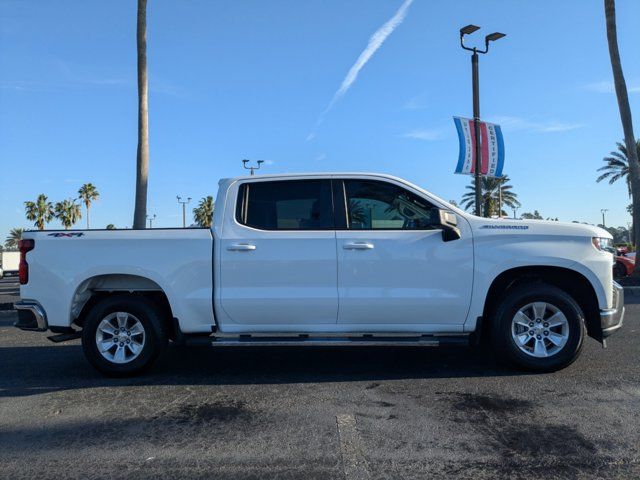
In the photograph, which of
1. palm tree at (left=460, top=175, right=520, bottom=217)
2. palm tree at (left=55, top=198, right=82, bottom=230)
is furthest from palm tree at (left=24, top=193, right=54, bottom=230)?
palm tree at (left=460, top=175, right=520, bottom=217)

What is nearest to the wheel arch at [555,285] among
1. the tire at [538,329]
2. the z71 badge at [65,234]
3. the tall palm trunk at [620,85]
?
the tire at [538,329]

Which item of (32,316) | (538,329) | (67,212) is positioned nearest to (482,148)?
(538,329)

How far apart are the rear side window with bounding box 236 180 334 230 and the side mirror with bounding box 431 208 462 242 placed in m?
1.06

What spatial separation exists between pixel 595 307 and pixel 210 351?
459 centimetres

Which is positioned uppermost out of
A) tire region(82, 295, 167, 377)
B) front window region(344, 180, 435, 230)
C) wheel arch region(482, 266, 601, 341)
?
front window region(344, 180, 435, 230)

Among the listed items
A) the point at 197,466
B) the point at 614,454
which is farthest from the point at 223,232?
the point at 614,454

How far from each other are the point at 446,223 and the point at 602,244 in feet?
5.43

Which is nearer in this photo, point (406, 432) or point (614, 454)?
point (614, 454)

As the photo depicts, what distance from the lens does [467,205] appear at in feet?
145

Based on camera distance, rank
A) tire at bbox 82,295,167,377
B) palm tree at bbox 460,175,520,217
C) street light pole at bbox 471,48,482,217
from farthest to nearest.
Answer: palm tree at bbox 460,175,520,217 < street light pole at bbox 471,48,482,217 < tire at bbox 82,295,167,377

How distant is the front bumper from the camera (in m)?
5.36

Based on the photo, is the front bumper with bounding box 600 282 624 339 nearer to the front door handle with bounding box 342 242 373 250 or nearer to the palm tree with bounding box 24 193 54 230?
the front door handle with bounding box 342 242 373 250

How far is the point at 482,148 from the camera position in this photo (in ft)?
47.6

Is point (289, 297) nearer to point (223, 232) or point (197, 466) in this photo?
point (223, 232)
